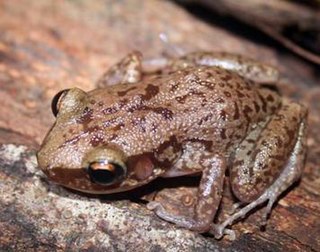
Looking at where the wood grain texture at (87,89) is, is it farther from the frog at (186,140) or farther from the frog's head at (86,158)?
the frog's head at (86,158)

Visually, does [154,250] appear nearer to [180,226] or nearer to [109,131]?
[180,226]

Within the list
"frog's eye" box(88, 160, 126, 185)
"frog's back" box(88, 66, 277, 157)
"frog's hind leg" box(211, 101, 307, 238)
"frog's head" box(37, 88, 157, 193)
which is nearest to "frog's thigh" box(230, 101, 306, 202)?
"frog's hind leg" box(211, 101, 307, 238)

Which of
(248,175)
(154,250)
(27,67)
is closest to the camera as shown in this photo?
(154,250)

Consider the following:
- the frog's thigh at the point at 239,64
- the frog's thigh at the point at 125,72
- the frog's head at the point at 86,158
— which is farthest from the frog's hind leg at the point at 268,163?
the frog's thigh at the point at 125,72

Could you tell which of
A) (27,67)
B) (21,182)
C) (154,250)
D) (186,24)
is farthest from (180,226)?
(186,24)

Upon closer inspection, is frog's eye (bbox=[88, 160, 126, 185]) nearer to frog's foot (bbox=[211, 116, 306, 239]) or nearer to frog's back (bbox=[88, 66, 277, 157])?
frog's back (bbox=[88, 66, 277, 157])

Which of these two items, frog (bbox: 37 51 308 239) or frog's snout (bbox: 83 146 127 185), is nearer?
frog's snout (bbox: 83 146 127 185)

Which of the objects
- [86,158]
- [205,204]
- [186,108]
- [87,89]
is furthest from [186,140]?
[87,89]
